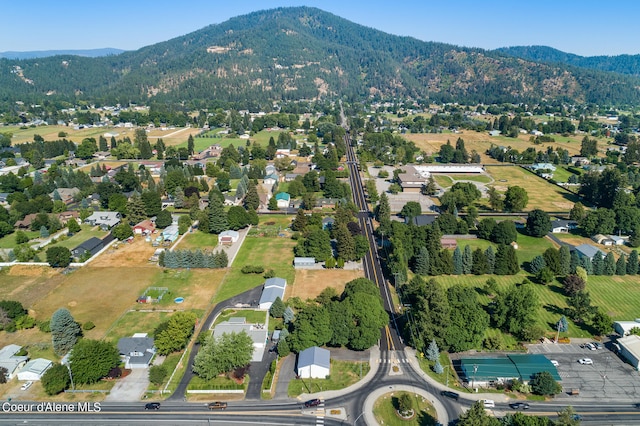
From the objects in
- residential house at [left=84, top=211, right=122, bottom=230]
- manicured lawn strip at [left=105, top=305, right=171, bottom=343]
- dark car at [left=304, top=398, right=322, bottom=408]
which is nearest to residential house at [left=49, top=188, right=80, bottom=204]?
residential house at [left=84, top=211, right=122, bottom=230]

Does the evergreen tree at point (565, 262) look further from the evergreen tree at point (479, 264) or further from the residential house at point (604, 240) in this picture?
the residential house at point (604, 240)

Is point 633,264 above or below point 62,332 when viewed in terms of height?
above

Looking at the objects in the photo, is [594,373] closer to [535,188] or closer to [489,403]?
[489,403]

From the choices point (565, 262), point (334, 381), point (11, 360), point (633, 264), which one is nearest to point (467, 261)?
point (565, 262)

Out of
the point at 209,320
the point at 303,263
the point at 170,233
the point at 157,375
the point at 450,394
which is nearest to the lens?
the point at 450,394

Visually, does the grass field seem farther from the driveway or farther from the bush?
the driveway

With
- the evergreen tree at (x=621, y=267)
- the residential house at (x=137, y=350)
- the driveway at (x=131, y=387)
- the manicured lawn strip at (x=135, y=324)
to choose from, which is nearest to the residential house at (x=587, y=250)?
the evergreen tree at (x=621, y=267)

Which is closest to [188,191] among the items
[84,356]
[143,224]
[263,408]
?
[143,224]
